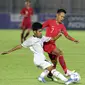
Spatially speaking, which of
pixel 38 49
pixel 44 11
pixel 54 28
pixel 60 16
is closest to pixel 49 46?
pixel 54 28

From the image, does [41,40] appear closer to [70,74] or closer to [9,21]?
[70,74]

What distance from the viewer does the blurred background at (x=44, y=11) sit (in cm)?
3338

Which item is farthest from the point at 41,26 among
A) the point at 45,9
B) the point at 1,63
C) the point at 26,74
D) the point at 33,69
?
the point at 45,9

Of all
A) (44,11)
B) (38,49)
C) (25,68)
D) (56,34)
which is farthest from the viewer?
(44,11)

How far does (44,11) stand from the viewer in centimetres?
3803

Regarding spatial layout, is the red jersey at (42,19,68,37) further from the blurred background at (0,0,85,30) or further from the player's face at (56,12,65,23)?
the blurred background at (0,0,85,30)

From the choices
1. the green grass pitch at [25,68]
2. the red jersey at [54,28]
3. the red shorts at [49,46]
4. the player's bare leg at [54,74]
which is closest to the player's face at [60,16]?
A: the red jersey at [54,28]

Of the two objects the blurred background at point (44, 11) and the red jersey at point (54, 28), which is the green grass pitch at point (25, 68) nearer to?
the red jersey at point (54, 28)

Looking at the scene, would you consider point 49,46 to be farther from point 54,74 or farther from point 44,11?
point 44,11

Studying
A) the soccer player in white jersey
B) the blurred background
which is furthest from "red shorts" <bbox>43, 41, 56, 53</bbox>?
the blurred background

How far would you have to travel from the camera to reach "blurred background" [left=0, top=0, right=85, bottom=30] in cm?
3338

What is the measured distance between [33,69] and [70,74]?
7.87 feet

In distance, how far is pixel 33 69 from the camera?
462 inches

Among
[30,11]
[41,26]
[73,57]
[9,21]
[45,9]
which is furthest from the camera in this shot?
[45,9]
